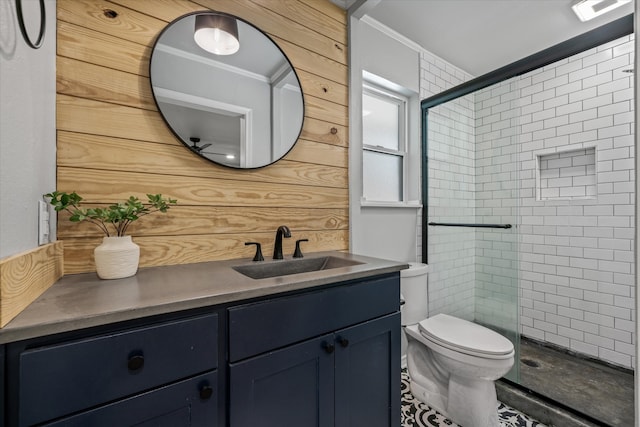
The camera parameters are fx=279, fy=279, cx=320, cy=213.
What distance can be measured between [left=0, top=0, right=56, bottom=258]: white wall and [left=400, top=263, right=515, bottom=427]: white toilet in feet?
5.89

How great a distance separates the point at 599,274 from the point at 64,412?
3.08 meters

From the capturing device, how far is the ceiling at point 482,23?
189 centimetres

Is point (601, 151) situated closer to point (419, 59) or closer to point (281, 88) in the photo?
point (419, 59)

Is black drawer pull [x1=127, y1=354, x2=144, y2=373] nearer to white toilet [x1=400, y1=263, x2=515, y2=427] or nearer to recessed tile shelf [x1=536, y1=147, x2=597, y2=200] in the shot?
white toilet [x1=400, y1=263, x2=515, y2=427]

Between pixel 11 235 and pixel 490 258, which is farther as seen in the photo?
pixel 490 258

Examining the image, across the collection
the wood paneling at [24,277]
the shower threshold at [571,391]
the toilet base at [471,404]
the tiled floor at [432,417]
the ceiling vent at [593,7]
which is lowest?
the tiled floor at [432,417]

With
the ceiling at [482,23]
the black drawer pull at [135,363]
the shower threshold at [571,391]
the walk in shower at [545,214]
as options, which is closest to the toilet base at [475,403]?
the shower threshold at [571,391]

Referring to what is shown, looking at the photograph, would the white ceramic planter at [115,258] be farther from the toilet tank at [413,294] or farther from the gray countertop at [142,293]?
the toilet tank at [413,294]

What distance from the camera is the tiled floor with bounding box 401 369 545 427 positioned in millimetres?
1549

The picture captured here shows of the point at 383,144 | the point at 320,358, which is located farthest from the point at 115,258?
the point at 383,144

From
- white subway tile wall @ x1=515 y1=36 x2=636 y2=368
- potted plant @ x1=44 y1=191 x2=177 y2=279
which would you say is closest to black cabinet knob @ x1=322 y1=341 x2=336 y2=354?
potted plant @ x1=44 y1=191 x2=177 y2=279

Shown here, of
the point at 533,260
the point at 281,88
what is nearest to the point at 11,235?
the point at 281,88

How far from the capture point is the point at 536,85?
2.47 metres

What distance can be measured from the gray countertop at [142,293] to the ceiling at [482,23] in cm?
175
